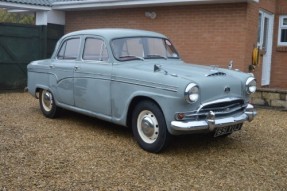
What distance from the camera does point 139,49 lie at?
20.5 ft

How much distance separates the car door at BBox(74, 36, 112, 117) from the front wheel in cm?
65

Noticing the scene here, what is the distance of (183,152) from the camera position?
17.7ft

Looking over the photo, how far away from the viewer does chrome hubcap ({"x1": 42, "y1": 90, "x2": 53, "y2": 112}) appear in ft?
24.4

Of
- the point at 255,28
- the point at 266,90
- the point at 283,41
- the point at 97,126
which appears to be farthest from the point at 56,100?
the point at 283,41

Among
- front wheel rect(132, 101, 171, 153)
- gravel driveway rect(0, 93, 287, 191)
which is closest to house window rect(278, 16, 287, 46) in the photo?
gravel driveway rect(0, 93, 287, 191)

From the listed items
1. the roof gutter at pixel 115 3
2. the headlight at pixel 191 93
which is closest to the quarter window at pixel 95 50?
the headlight at pixel 191 93

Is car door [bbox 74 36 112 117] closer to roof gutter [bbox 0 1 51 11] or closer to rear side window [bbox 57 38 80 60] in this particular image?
rear side window [bbox 57 38 80 60]

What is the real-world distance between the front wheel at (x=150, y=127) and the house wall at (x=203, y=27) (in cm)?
486

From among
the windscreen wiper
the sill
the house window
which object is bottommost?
the windscreen wiper

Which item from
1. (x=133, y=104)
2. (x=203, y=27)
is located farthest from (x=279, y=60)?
(x=133, y=104)

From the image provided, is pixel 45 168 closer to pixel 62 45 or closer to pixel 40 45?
pixel 62 45

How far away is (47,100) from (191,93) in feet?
12.0

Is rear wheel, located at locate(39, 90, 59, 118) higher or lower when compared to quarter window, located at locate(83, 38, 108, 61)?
lower

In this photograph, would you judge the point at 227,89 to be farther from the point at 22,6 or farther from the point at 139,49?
the point at 22,6
